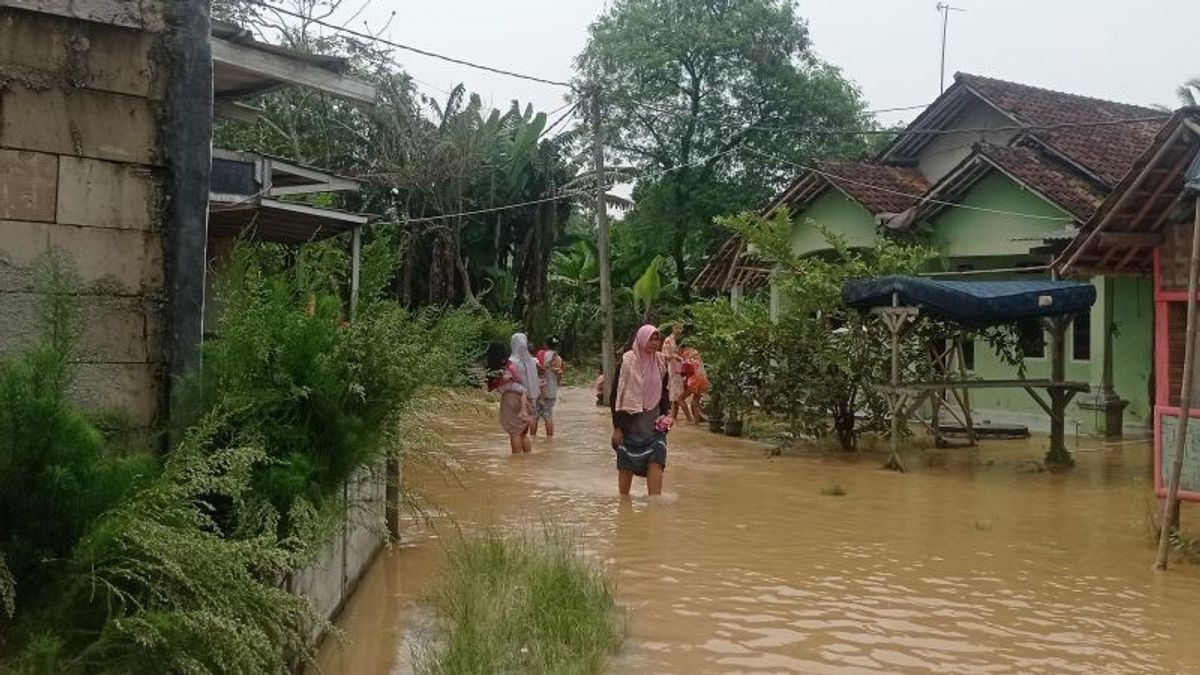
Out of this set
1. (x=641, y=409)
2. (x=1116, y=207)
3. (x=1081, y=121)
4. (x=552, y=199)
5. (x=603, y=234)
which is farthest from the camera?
(x=552, y=199)

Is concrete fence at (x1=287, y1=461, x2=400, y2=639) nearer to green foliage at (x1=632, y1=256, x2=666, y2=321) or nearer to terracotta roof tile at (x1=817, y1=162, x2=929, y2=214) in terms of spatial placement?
terracotta roof tile at (x1=817, y1=162, x2=929, y2=214)

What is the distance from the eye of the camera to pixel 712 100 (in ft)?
102

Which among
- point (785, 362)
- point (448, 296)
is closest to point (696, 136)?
point (448, 296)

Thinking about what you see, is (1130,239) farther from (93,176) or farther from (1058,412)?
(93,176)

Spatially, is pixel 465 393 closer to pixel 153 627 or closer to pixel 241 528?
pixel 241 528

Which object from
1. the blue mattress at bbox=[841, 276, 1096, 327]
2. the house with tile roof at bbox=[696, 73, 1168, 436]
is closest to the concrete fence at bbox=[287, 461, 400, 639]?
the blue mattress at bbox=[841, 276, 1096, 327]

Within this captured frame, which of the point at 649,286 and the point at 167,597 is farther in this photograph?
the point at 649,286

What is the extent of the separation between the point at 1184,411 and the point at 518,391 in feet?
26.1

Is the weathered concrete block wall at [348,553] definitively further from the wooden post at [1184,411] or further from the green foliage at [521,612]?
the wooden post at [1184,411]

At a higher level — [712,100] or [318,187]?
[712,100]

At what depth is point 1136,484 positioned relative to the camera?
11953 mm

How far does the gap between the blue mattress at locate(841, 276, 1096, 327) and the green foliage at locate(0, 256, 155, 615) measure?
405 inches

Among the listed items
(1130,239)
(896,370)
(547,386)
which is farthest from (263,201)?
(1130,239)

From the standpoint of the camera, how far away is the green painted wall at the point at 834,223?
21062mm
